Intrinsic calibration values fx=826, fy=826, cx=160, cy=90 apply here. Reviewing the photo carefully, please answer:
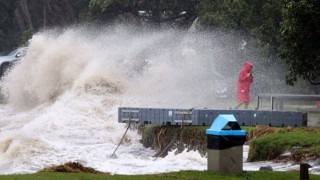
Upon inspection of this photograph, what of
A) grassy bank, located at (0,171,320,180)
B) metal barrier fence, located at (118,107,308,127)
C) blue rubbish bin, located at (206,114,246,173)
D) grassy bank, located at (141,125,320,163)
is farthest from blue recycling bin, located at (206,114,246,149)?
metal barrier fence, located at (118,107,308,127)

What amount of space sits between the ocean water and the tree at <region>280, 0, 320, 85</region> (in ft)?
12.5

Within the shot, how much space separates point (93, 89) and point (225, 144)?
23406 mm

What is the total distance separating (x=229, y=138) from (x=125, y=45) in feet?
99.5

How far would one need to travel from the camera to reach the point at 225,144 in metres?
13.6

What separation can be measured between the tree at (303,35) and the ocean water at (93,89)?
380 centimetres

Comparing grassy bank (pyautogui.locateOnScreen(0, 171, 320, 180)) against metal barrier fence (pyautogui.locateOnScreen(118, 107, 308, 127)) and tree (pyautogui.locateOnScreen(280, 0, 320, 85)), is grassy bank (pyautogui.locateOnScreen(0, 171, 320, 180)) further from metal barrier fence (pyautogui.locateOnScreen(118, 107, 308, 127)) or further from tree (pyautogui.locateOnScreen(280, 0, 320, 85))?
metal barrier fence (pyautogui.locateOnScreen(118, 107, 308, 127))

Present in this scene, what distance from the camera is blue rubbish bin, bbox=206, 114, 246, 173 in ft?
44.5

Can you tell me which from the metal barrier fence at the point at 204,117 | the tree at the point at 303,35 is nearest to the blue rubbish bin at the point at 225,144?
the tree at the point at 303,35

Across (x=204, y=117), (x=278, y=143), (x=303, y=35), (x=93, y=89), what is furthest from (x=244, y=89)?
(x=93, y=89)

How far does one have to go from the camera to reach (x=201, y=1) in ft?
162

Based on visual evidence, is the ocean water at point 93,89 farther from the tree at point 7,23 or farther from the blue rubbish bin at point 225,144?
the tree at point 7,23

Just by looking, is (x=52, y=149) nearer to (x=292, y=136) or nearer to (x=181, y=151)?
(x=181, y=151)

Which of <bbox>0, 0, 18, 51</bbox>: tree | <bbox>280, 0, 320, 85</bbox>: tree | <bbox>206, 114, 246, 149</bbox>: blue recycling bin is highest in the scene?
<bbox>0, 0, 18, 51</bbox>: tree

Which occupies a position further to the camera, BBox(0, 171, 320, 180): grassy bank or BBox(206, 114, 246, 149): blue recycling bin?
BBox(206, 114, 246, 149): blue recycling bin
